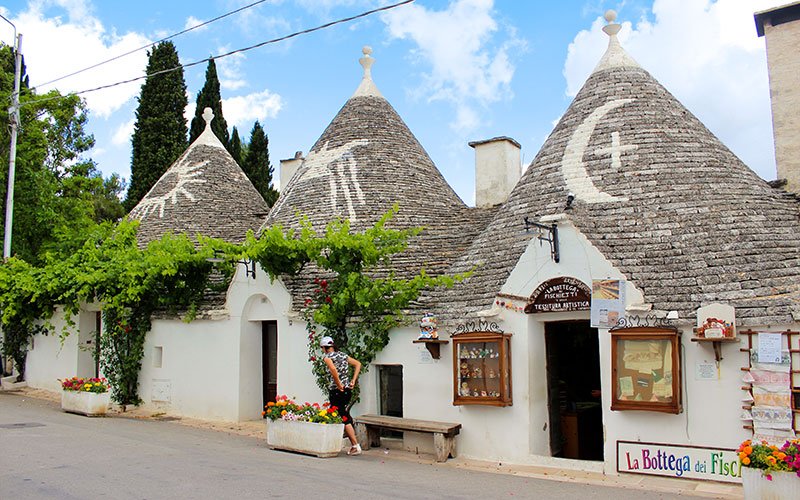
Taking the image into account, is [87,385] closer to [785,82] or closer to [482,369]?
[482,369]

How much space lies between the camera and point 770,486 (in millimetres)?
7109

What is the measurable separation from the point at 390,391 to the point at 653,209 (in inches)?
208

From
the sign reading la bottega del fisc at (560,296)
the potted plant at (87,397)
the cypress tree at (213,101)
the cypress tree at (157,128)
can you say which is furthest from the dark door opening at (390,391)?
the cypress tree at (213,101)

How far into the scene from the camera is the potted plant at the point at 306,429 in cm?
1020

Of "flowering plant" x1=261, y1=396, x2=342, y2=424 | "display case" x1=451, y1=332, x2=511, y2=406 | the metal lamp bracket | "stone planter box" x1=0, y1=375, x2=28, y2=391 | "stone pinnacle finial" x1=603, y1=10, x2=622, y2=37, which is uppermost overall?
"stone pinnacle finial" x1=603, y1=10, x2=622, y2=37

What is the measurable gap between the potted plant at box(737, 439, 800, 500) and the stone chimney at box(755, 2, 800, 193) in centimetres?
715

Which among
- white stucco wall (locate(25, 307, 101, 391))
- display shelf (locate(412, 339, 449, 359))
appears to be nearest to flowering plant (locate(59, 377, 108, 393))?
white stucco wall (locate(25, 307, 101, 391))

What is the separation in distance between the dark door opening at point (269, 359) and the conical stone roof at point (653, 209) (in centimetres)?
416

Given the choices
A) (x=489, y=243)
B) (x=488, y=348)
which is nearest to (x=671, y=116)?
(x=489, y=243)

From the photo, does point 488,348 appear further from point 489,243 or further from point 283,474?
point 283,474

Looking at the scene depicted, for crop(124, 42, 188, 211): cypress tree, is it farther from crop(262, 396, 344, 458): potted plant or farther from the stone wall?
the stone wall

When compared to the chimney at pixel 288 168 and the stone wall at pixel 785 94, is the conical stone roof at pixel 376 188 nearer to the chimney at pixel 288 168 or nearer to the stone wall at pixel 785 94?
the chimney at pixel 288 168

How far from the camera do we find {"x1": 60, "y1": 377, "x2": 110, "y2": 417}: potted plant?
1393 cm

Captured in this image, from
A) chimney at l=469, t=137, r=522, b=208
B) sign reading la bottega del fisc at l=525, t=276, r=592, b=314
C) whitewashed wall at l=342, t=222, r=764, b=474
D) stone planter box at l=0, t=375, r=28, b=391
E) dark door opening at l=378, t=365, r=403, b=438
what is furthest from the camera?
Result: stone planter box at l=0, t=375, r=28, b=391
